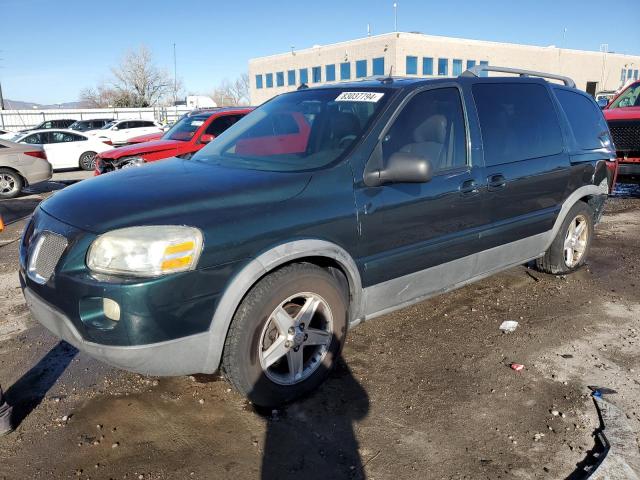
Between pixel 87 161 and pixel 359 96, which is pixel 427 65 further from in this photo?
pixel 359 96

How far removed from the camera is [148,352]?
8.34 ft

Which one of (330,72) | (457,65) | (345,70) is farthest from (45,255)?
(330,72)

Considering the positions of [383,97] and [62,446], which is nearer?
[62,446]

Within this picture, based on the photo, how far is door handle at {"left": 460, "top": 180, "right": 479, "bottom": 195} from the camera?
12.4 feet

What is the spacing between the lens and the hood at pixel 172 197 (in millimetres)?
2635

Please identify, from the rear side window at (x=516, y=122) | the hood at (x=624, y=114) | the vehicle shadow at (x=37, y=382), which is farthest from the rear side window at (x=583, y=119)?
the vehicle shadow at (x=37, y=382)

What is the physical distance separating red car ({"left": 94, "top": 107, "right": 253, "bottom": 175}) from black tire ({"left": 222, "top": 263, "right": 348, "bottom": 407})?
6889 millimetres

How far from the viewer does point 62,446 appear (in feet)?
9.08

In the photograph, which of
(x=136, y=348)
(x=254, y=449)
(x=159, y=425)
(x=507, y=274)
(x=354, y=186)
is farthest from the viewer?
(x=507, y=274)

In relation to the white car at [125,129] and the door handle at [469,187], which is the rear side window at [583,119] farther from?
the white car at [125,129]

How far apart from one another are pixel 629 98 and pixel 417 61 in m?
38.4

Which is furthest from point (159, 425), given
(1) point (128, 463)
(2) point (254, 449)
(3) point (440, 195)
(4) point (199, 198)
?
(3) point (440, 195)

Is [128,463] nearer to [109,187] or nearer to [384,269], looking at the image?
[109,187]

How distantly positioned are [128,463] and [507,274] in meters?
4.19
